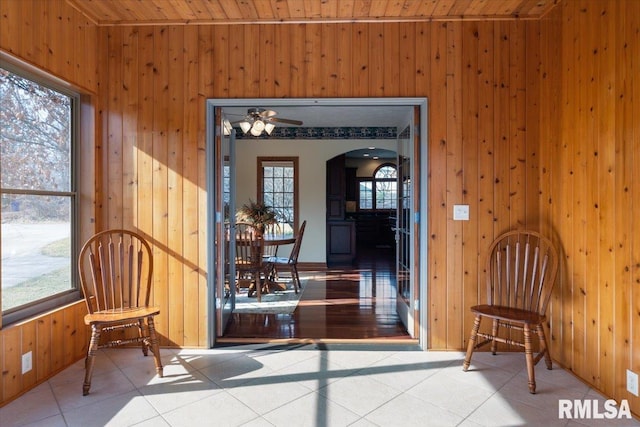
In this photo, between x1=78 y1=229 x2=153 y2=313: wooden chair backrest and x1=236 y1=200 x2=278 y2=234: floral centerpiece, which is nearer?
x1=78 y1=229 x2=153 y2=313: wooden chair backrest

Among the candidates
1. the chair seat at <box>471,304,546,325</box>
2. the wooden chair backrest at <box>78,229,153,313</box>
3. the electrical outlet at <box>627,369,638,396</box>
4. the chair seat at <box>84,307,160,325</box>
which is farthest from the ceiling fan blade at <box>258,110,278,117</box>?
the electrical outlet at <box>627,369,638,396</box>

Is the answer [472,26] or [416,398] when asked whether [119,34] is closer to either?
[472,26]

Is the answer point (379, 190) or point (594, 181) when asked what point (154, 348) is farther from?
point (379, 190)

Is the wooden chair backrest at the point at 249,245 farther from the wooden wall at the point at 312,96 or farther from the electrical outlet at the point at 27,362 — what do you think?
the electrical outlet at the point at 27,362

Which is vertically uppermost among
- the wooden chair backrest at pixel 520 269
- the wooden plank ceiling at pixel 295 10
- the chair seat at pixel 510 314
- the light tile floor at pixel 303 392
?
the wooden plank ceiling at pixel 295 10

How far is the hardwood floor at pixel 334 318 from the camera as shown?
136 inches

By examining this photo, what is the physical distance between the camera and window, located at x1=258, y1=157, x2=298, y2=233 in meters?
7.34

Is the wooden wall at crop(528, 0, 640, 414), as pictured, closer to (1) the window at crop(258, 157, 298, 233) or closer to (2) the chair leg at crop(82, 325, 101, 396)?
(2) the chair leg at crop(82, 325, 101, 396)

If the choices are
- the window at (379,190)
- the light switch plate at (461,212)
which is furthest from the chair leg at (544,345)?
the window at (379,190)

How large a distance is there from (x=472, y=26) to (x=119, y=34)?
3.02 m

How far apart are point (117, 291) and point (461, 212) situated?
9.98 ft

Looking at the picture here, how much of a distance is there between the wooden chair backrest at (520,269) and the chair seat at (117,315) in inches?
104

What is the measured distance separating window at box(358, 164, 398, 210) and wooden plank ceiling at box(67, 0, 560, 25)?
28.2ft

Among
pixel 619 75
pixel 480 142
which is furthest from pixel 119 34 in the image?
pixel 619 75
